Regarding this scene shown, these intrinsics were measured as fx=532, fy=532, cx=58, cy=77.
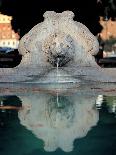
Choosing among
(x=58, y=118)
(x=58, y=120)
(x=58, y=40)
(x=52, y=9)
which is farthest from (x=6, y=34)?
(x=58, y=120)

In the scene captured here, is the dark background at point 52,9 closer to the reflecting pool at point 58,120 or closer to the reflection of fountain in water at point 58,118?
the reflecting pool at point 58,120

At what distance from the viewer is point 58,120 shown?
6.66 metres

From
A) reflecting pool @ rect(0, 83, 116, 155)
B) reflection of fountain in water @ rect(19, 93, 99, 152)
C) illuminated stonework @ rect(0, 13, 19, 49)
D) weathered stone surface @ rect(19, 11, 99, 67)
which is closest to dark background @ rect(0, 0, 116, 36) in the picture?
weathered stone surface @ rect(19, 11, 99, 67)

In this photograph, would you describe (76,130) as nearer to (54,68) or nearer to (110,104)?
(110,104)

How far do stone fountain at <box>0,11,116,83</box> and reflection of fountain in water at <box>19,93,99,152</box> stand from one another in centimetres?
192

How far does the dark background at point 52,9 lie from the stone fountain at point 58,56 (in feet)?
32.0

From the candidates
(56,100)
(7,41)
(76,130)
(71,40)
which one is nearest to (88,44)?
(71,40)

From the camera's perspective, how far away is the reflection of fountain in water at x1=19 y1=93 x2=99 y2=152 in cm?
566

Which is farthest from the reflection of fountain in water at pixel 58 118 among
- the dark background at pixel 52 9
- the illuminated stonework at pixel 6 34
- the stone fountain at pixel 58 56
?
the illuminated stonework at pixel 6 34

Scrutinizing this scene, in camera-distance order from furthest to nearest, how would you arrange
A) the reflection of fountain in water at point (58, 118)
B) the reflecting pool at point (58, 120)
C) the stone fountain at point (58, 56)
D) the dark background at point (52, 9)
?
the dark background at point (52, 9), the stone fountain at point (58, 56), the reflection of fountain in water at point (58, 118), the reflecting pool at point (58, 120)

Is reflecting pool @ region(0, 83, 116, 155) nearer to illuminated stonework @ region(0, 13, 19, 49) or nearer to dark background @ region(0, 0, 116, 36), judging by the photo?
dark background @ region(0, 0, 116, 36)

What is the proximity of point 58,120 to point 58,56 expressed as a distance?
14.1 ft

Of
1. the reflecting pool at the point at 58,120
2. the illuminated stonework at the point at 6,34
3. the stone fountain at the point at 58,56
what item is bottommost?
the reflecting pool at the point at 58,120

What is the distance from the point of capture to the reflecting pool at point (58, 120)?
5.17 metres
